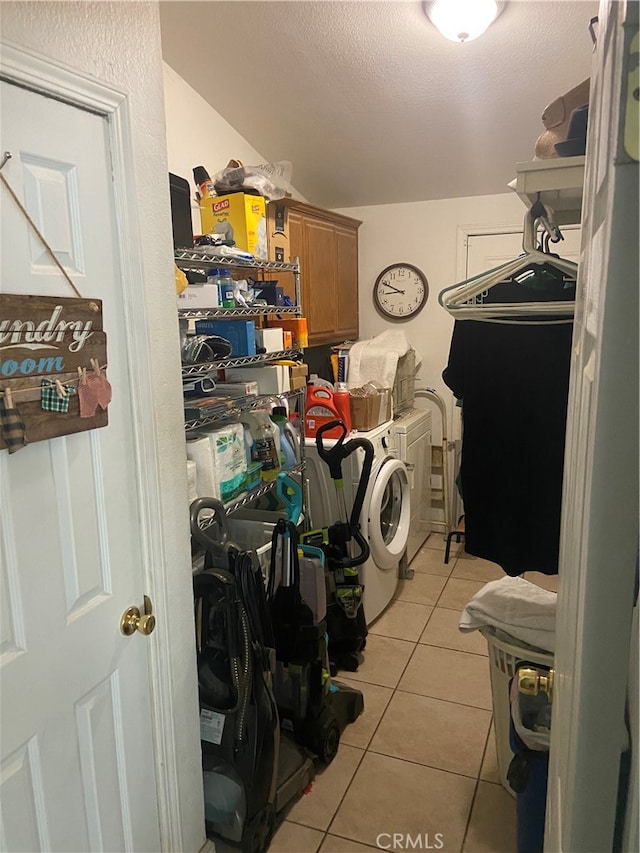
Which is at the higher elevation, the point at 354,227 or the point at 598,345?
the point at 354,227

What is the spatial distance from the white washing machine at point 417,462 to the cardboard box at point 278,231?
45.0 inches

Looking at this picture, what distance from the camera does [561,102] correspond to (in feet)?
4.04

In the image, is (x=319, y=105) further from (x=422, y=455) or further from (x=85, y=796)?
(x=85, y=796)

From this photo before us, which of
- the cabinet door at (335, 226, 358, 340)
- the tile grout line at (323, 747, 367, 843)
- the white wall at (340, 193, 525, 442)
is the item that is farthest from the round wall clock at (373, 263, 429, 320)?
the tile grout line at (323, 747, 367, 843)

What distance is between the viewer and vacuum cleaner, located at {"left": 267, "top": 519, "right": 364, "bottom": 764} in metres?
2.07

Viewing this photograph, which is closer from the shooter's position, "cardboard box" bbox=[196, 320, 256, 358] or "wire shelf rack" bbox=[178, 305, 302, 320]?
"wire shelf rack" bbox=[178, 305, 302, 320]

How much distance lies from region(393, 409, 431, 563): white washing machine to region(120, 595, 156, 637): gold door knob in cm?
220

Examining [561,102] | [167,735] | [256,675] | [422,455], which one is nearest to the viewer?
[561,102]

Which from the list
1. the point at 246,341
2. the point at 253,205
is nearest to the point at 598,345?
the point at 246,341

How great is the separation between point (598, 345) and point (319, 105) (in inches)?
112

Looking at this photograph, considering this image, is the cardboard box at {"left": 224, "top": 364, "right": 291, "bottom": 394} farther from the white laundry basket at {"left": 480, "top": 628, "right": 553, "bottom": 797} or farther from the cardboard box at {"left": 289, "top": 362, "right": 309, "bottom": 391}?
the white laundry basket at {"left": 480, "top": 628, "right": 553, "bottom": 797}

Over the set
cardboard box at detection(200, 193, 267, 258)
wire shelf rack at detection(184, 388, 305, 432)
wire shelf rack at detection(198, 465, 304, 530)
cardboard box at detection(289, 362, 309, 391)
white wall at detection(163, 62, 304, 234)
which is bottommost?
wire shelf rack at detection(198, 465, 304, 530)

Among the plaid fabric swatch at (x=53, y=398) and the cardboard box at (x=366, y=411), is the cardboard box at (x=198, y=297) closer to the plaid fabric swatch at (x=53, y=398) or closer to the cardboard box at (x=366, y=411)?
the plaid fabric swatch at (x=53, y=398)

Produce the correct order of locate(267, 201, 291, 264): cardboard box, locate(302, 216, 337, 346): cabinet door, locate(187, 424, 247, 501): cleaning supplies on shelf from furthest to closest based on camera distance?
locate(302, 216, 337, 346): cabinet door → locate(267, 201, 291, 264): cardboard box → locate(187, 424, 247, 501): cleaning supplies on shelf
